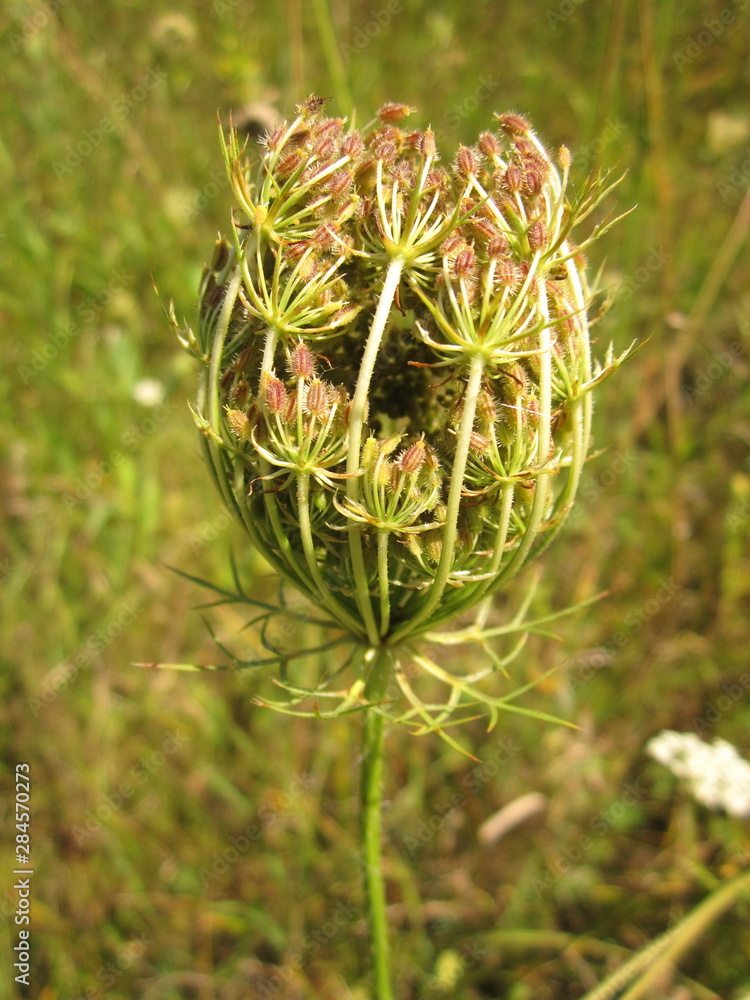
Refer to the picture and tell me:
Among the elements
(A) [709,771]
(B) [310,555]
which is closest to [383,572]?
(B) [310,555]

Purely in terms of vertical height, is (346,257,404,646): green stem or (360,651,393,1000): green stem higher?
(346,257,404,646): green stem

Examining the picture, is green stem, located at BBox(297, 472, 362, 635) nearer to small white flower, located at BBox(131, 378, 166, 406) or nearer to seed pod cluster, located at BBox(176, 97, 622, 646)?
seed pod cluster, located at BBox(176, 97, 622, 646)

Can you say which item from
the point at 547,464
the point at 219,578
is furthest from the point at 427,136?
the point at 219,578

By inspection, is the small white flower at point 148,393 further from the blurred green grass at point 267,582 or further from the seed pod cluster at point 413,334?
the seed pod cluster at point 413,334

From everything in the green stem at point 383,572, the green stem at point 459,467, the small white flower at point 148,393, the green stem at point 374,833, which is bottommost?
the green stem at point 374,833

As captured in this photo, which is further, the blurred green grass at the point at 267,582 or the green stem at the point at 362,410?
the blurred green grass at the point at 267,582

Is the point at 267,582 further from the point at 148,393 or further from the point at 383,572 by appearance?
the point at 383,572

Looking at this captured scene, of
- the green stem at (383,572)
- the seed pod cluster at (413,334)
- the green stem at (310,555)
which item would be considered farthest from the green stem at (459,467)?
the green stem at (310,555)

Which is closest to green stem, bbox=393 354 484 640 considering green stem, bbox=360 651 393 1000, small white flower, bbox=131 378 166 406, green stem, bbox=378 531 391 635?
green stem, bbox=378 531 391 635

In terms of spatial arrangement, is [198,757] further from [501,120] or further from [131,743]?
[501,120]
